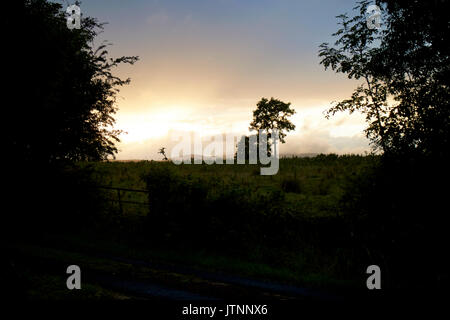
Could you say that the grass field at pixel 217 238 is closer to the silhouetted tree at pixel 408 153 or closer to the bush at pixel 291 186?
the silhouetted tree at pixel 408 153

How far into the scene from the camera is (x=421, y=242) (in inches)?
420

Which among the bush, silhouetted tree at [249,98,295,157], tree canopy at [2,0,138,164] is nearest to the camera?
tree canopy at [2,0,138,164]

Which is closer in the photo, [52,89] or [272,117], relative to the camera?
[52,89]

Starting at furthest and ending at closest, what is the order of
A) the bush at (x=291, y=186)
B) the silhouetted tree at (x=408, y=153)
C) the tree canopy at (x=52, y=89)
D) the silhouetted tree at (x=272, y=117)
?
the silhouetted tree at (x=272, y=117) < the bush at (x=291, y=186) < the tree canopy at (x=52, y=89) < the silhouetted tree at (x=408, y=153)

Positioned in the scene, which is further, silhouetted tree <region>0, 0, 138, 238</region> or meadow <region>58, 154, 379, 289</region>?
silhouetted tree <region>0, 0, 138, 238</region>

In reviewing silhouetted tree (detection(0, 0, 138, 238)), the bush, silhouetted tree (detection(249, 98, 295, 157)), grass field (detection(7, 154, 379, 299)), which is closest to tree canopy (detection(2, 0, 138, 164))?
silhouetted tree (detection(0, 0, 138, 238))

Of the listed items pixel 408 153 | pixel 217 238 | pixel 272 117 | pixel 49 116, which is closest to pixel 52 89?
pixel 49 116

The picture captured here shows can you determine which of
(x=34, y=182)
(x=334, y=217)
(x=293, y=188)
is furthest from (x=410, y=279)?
(x=34, y=182)

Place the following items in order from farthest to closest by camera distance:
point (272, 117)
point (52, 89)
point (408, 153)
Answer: point (272, 117), point (52, 89), point (408, 153)

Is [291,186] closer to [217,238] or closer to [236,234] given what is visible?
[236,234]

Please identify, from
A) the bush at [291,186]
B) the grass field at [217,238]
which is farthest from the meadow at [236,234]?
the bush at [291,186]

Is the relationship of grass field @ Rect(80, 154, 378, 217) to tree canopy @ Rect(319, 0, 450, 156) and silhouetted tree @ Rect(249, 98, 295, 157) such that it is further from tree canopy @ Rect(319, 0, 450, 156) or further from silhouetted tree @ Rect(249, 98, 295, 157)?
silhouetted tree @ Rect(249, 98, 295, 157)

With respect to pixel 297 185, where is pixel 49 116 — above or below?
above
